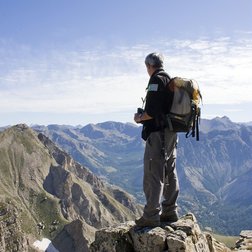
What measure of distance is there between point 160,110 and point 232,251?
308 inches

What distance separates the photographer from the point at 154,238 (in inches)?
520

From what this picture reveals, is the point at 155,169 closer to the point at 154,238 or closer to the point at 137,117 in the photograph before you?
the point at 137,117

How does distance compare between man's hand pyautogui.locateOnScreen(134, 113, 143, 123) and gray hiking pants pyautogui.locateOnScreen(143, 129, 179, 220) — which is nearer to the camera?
gray hiking pants pyautogui.locateOnScreen(143, 129, 179, 220)

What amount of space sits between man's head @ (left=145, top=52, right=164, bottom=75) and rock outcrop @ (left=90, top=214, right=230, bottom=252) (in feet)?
17.5

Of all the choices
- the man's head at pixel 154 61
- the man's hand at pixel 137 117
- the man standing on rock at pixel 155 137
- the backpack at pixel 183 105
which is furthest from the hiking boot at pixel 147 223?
the man's head at pixel 154 61

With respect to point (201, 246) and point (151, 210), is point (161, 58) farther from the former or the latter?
point (201, 246)

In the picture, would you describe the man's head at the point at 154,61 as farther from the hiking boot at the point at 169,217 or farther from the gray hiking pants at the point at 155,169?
the hiking boot at the point at 169,217

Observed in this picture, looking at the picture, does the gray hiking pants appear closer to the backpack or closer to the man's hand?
the backpack

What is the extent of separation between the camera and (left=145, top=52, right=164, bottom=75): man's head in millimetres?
14203

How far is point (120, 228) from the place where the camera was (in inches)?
577

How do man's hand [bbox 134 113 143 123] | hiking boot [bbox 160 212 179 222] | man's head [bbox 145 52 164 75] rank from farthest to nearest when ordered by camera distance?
1. hiking boot [bbox 160 212 179 222]
2. man's head [bbox 145 52 164 75]
3. man's hand [bbox 134 113 143 123]

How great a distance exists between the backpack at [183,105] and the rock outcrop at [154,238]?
3271 mm

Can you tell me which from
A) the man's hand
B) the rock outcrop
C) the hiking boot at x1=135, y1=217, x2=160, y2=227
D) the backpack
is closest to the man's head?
the backpack

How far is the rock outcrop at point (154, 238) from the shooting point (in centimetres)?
1306
